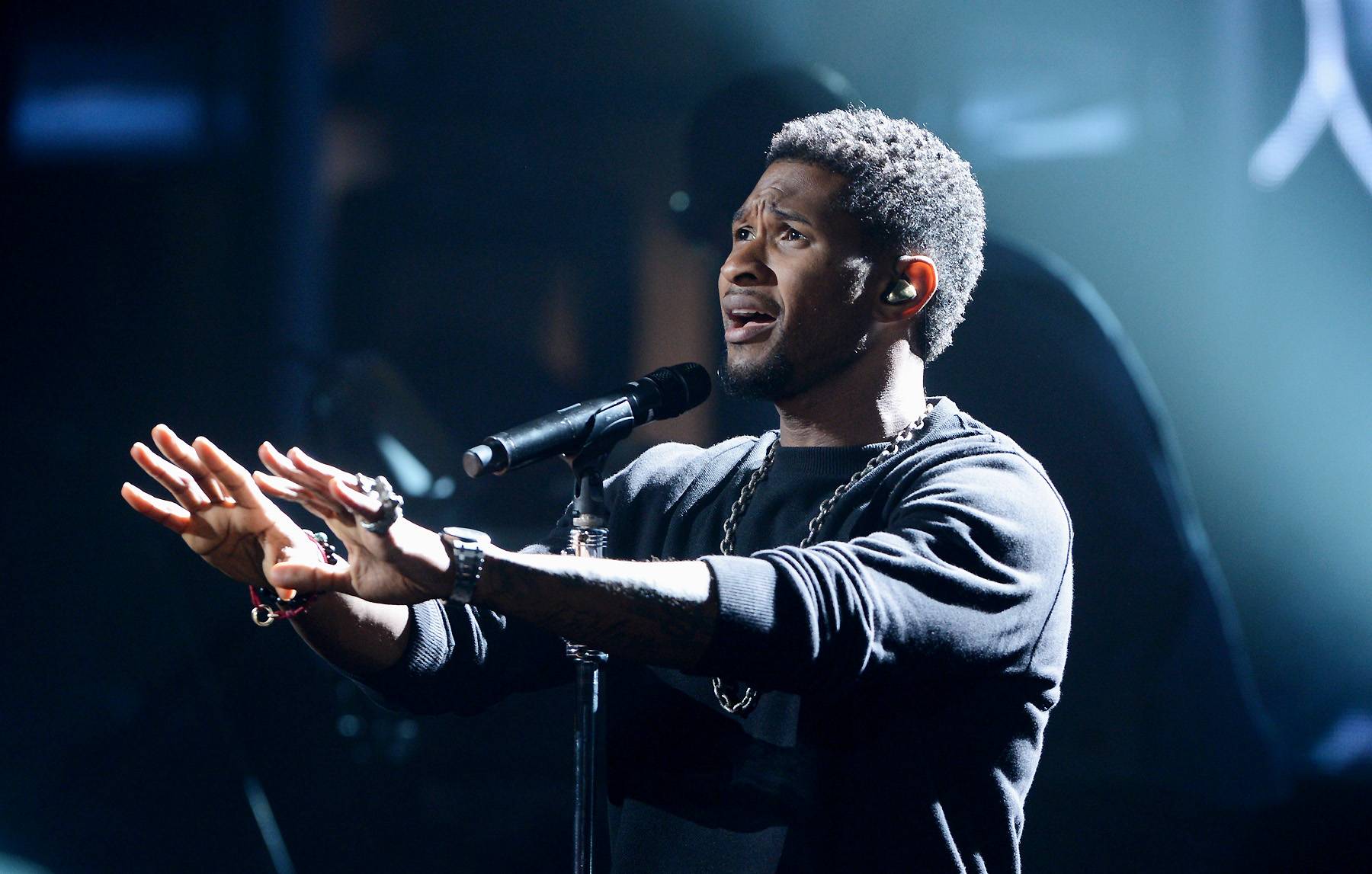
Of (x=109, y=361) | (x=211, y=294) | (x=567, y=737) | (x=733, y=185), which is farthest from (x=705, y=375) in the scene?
(x=109, y=361)

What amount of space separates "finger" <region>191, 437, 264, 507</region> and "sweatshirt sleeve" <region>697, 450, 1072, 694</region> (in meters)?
0.53

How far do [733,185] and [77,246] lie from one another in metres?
1.42

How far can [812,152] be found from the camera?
165 cm

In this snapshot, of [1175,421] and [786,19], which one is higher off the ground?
[786,19]

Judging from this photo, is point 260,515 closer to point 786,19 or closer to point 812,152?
point 812,152

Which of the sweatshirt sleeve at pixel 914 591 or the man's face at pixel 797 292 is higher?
the man's face at pixel 797 292

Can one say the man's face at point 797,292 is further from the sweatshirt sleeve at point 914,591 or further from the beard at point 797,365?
the sweatshirt sleeve at point 914,591

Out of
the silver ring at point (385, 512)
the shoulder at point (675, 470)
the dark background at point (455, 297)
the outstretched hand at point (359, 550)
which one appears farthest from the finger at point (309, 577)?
the dark background at point (455, 297)

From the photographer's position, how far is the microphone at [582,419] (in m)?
1.14

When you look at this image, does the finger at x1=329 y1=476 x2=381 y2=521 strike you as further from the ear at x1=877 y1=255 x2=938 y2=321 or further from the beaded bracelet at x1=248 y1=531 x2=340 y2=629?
the ear at x1=877 y1=255 x2=938 y2=321

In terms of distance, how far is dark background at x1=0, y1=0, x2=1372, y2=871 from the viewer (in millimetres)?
2209

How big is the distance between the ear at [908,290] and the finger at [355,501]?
0.87m

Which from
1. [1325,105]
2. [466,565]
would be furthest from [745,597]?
[1325,105]

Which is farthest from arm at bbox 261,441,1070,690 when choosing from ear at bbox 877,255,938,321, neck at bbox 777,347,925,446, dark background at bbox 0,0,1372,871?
dark background at bbox 0,0,1372,871
